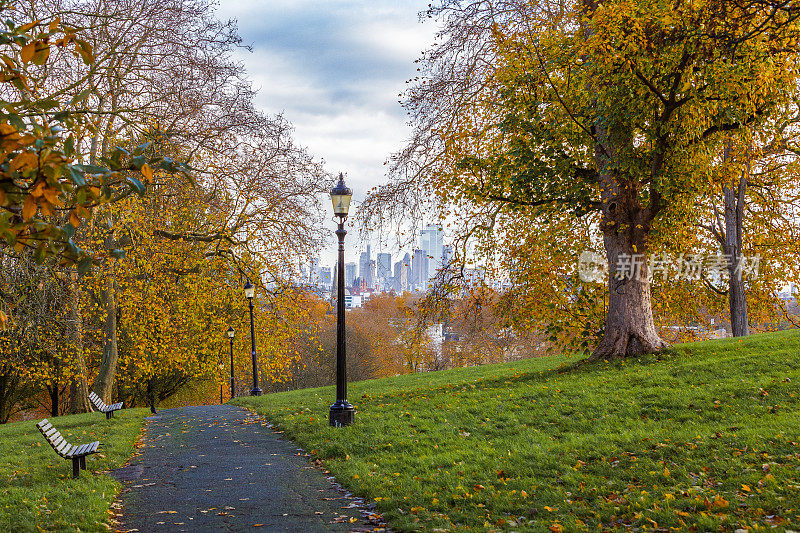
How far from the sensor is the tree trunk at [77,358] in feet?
59.0

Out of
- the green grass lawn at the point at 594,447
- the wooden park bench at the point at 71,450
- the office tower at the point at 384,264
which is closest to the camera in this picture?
the green grass lawn at the point at 594,447

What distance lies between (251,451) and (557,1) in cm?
1198

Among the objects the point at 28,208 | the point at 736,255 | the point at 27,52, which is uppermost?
the point at 736,255

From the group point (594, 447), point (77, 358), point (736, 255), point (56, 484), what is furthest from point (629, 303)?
point (77, 358)

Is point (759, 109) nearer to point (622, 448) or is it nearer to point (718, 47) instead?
point (718, 47)

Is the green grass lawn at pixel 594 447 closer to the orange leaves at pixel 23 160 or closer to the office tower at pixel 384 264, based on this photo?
the office tower at pixel 384 264

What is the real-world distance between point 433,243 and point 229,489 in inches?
348

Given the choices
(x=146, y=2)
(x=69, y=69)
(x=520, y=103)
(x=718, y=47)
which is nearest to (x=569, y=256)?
(x=520, y=103)

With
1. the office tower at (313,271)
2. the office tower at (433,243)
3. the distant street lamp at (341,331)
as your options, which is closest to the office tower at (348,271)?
the distant street lamp at (341,331)

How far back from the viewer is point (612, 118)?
38.0 ft

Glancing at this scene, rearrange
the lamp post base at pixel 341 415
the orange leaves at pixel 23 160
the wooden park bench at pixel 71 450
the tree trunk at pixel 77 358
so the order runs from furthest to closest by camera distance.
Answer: the tree trunk at pixel 77 358, the lamp post base at pixel 341 415, the wooden park bench at pixel 71 450, the orange leaves at pixel 23 160

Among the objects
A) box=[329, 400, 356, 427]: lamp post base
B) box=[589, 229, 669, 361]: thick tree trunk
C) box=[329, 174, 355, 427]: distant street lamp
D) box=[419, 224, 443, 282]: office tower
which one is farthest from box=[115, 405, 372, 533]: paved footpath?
box=[589, 229, 669, 361]: thick tree trunk

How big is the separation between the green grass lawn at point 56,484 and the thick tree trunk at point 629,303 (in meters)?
10.1

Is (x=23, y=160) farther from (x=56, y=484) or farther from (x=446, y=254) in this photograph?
(x=446, y=254)
